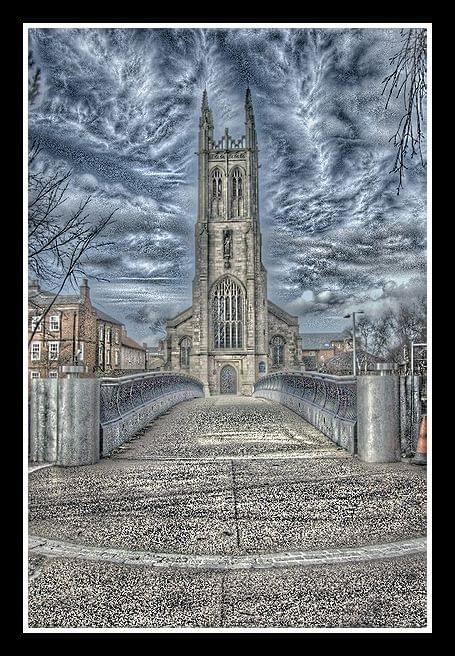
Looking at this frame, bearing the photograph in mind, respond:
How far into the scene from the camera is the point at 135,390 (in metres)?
7.02

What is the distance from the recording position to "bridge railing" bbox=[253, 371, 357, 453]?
17.5 feet

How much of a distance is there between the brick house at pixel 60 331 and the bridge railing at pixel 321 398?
1.55 metres

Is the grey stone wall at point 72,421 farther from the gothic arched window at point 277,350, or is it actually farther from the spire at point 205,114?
the spire at point 205,114

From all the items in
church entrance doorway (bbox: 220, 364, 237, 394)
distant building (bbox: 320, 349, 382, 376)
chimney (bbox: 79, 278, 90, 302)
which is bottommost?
church entrance doorway (bbox: 220, 364, 237, 394)

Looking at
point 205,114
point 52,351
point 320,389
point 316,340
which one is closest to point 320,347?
point 316,340

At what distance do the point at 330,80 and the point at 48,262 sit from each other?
2.34m

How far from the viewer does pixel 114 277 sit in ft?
14.4

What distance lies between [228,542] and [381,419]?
191cm

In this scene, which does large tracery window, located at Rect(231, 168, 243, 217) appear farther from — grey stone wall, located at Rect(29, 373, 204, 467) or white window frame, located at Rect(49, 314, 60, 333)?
white window frame, located at Rect(49, 314, 60, 333)

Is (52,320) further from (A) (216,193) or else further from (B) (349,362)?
(B) (349,362)

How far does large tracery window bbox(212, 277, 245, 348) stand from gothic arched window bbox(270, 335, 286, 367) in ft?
0.93

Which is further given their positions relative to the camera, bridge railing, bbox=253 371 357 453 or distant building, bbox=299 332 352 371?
bridge railing, bbox=253 371 357 453

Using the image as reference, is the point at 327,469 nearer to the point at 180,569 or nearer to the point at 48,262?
the point at 180,569

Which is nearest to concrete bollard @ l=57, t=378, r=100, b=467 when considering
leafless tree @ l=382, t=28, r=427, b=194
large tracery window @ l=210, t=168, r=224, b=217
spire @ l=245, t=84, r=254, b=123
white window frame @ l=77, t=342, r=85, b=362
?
white window frame @ l=77, t=342, r=85, b=362
